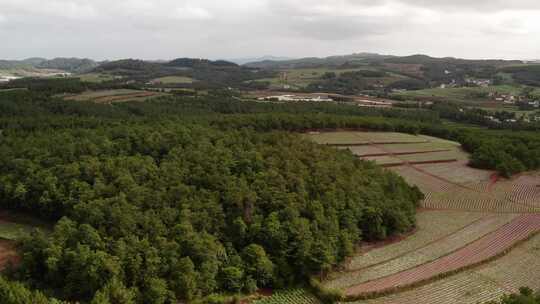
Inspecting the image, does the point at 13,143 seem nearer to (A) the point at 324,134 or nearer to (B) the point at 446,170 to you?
(A) the point at 324,134

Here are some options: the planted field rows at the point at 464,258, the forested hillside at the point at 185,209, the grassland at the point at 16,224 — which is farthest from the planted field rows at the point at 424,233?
the grassland at the point at 16,224

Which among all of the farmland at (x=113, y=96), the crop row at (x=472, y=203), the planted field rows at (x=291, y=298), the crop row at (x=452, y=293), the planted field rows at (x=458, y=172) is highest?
the farmland at (x=113, y=96)

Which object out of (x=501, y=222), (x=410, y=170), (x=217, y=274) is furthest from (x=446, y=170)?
(x=217, y=274)

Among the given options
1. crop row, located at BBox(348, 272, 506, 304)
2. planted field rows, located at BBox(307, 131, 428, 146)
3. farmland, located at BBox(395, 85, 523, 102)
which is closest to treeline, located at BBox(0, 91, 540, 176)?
planted field rows, located at BBox(307, 131, 428, 146)

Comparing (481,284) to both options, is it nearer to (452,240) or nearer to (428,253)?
(428,253)

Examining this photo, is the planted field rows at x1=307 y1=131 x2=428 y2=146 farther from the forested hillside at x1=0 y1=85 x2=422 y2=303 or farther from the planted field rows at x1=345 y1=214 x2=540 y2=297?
the planted field rows at x1=345 y1=214 x2=540 y2=297

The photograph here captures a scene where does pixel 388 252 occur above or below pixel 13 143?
below

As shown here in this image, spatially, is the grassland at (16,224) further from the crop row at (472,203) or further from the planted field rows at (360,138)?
the planted field rows at (360,138)
